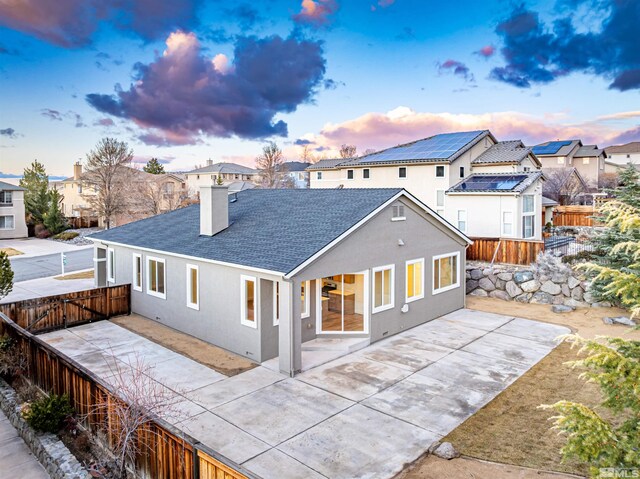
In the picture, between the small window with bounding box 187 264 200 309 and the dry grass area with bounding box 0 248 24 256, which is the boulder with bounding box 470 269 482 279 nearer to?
the small window with bounding box 187 264 200 309

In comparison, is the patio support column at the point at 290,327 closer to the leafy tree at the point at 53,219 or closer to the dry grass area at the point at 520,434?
the dry grass area at the point at 520,434

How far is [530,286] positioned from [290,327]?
41.6ft

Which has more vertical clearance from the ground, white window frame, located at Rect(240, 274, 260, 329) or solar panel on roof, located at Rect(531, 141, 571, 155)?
solar panel on roof, located at Rect(531, 141, 571, 155)

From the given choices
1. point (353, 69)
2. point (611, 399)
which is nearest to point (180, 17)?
point (353, 69)

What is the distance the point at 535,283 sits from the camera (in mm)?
18594

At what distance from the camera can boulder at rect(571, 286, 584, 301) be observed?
1791cm

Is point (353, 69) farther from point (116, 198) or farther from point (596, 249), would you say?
point (116, 198)

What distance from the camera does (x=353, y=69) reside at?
34.7m

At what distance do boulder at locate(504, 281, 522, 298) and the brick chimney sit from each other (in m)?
12.6

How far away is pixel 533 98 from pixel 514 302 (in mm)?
27733

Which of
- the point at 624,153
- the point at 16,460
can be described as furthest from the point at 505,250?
the point at 624,153

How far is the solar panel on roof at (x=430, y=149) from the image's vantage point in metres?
33.2

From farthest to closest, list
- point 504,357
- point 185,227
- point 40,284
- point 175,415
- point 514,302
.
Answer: point 40,284 → point 514,302 → point 185,227 → point 504,357 → point 175,415

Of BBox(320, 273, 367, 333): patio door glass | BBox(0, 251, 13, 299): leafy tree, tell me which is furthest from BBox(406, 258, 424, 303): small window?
BBox(0, 251, 13, 299): leafy tree
